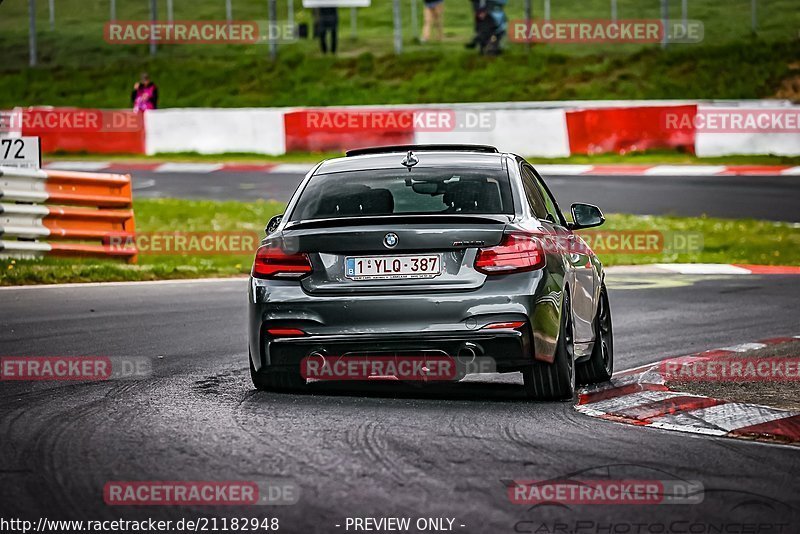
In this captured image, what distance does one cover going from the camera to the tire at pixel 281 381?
926cm

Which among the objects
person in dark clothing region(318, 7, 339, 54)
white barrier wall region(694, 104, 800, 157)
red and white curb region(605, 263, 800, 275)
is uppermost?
person in dark clothing region(318, 7, 339, 54)

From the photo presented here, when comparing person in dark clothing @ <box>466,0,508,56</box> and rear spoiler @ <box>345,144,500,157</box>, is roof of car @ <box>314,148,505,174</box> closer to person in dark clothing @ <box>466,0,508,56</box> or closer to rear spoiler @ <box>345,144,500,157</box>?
rear spoiler @ <box>345,144,500,157</box>

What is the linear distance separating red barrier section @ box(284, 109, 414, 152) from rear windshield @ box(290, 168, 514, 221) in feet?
75.4

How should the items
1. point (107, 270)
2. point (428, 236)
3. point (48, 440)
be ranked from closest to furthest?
point (48, 440) < point (428, 236) < point (107, 270)

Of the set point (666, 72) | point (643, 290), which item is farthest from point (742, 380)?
point (666, 72)

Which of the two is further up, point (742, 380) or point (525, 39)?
point (525, 39)

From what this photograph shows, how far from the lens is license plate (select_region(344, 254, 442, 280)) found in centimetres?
859

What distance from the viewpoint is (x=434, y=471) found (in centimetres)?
677

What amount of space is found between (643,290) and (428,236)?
27.4ft

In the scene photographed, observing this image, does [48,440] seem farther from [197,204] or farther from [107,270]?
[197,204]

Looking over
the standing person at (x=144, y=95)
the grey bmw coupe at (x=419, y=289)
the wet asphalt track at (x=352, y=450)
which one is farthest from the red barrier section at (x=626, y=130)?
the grey bmw coupe at (x=419, y=289)

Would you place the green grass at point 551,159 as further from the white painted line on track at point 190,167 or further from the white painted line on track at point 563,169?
the white painted line on track at point 190,167
